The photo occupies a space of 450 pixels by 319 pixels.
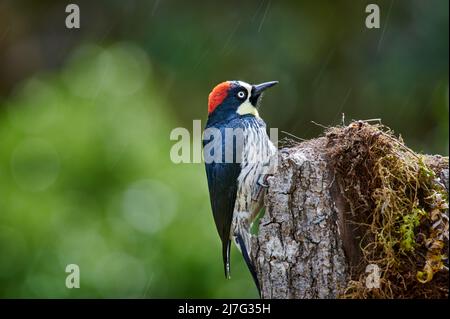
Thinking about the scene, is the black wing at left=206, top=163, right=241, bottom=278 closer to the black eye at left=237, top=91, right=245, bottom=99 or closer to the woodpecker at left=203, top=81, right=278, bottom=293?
the woodpecker at left=203, top=81, right=278, bottom=293

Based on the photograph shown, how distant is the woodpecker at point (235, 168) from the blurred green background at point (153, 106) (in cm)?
68

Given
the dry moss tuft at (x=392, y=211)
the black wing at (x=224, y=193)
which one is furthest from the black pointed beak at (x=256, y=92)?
the dry moss tuft at (x=392, y=211)

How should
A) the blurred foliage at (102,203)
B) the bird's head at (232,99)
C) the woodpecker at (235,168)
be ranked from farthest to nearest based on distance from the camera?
the blurred foliage at (102,203) < the bird's head at (232,99) < the woodpecker at (235,168)

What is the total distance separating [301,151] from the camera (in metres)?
3.88

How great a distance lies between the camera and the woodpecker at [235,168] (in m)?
4.86

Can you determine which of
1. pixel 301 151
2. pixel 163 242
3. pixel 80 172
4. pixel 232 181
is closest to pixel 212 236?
pixel 163 242

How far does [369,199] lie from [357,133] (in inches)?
15.3

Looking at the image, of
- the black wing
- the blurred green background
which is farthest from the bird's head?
the blurred green background

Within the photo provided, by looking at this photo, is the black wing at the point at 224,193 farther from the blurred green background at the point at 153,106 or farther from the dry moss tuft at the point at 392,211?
the dry moss tuft at the point at 392,211

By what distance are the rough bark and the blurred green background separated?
6.47 feet

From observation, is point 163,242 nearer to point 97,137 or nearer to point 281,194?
point 97,137

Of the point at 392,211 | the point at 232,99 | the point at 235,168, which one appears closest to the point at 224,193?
the point at 235,168

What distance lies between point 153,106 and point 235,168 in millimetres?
1821
